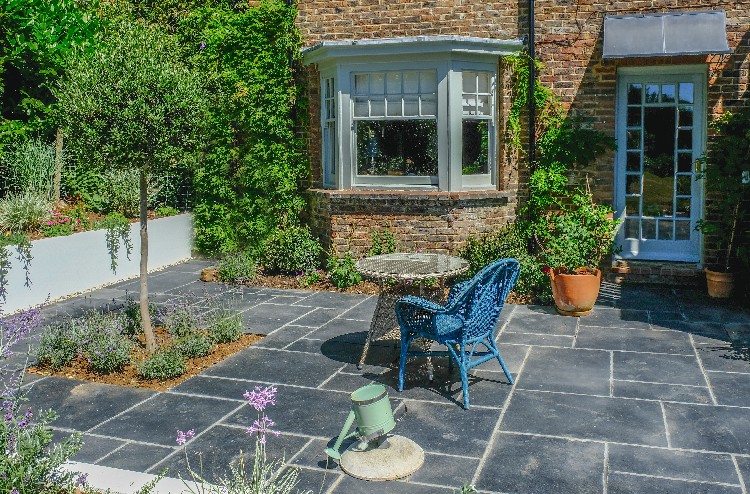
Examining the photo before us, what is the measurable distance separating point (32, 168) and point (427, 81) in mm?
5617

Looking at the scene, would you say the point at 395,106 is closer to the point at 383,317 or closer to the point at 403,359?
the point at 383,317

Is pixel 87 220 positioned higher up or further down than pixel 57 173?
further down

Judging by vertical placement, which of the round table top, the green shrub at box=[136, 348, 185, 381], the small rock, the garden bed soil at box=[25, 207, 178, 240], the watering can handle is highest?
the garden bed soil at box=[25, 207, 178, 240]

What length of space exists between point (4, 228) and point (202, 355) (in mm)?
4054

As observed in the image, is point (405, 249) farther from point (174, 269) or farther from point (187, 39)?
point (187, 39)

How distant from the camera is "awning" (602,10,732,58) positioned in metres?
8.50

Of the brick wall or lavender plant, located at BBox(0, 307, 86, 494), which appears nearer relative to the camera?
lavender plant, located at BBox(0, 307, 86, 494)

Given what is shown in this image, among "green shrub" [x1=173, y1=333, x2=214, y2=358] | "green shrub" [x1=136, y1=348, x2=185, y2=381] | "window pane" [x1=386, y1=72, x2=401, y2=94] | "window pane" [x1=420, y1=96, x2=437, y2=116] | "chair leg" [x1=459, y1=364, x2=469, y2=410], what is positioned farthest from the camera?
"window pane" [x1=386, y1=72, x2=401, y2=94]

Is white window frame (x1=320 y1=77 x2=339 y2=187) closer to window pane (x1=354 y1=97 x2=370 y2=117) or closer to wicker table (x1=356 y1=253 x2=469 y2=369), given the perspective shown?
window pane (x1=354 y1=97 x2=370 y2=117)

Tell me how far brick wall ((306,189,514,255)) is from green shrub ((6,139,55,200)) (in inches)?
159

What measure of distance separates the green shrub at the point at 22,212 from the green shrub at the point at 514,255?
215 inches

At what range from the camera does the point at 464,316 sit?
5.59m

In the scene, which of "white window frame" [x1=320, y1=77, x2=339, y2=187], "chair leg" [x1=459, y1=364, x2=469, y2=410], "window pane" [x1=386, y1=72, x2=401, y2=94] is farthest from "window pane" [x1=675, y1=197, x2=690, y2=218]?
"chair leg" [x1=459, y1=364, x2=469, y2=410]

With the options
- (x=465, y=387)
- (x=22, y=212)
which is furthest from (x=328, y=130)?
(x=465, y=387)
